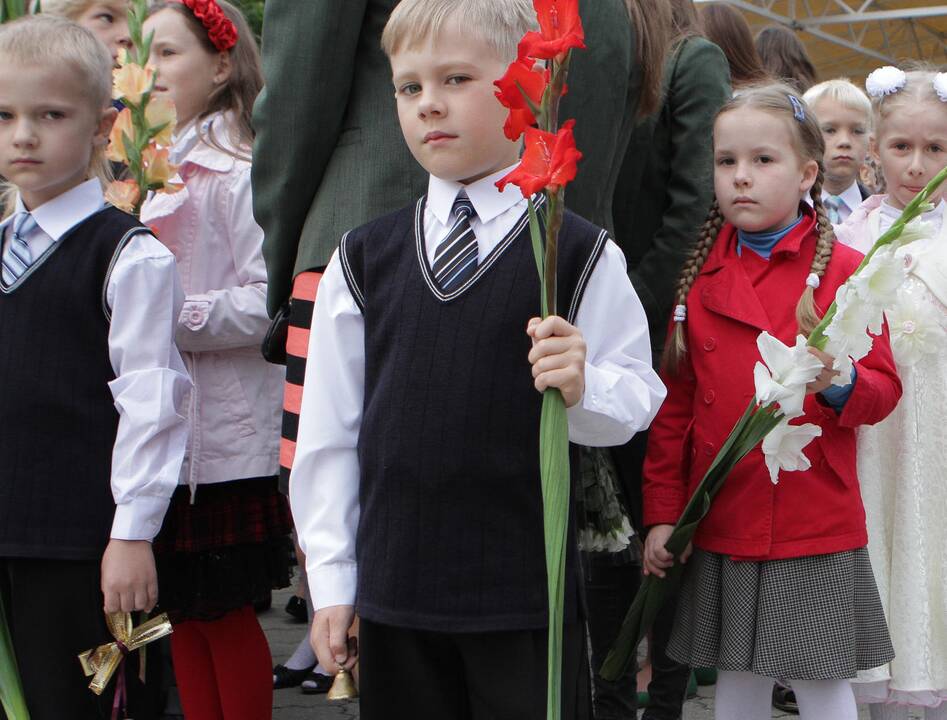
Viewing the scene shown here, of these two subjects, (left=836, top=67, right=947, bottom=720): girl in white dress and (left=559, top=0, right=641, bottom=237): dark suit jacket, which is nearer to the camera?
(left=559, top=0, right=641, bottom=237): dark suit jacket

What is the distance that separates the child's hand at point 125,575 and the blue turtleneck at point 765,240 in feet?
4.66

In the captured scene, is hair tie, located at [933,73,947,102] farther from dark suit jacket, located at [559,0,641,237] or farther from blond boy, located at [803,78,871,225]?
blond boy, located at [803,78,871,225]

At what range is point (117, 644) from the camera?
8.09ft

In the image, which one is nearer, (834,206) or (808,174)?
(808,174)

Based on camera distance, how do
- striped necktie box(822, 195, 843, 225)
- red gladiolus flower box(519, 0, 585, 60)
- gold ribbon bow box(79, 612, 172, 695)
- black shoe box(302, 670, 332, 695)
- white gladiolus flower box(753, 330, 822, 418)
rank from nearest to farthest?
red gladiolus flower box(519, 0, 585, 60) → white gladiolus flower box(753, 330, 822, 418) → gold ribbon bow box(79, 612, 172, 695) → black shoe box(302, 670, 332, 695) → striped necktie box(822, 195, 843, 225)

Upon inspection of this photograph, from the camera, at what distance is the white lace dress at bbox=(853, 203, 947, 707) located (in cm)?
284

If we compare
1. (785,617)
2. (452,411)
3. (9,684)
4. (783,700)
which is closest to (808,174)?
(785,617)

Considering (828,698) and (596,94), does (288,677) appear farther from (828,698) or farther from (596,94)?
(596,94)

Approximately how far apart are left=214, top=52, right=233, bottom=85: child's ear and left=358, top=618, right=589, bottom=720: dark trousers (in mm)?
1866

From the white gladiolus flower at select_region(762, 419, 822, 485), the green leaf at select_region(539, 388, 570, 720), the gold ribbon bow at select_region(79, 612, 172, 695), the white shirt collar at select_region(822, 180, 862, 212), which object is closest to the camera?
the green leaf at select_region(539, 388, 570, 720)

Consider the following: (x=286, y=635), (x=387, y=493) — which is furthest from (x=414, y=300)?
(x=286, y=635)

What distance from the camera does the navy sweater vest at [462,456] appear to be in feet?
6.35

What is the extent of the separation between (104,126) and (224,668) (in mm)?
1283

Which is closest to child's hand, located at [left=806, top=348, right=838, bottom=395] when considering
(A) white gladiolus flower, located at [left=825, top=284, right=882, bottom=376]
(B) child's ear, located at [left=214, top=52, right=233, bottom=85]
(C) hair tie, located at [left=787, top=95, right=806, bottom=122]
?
(A) white gladiolus flower, located at [left=825, top=284, right=882, bottom=376]
